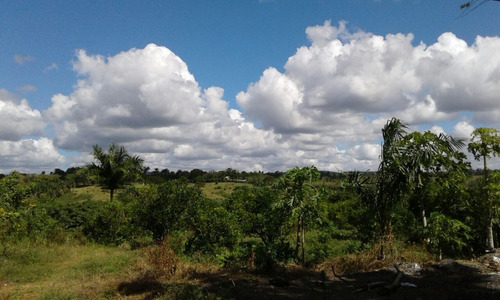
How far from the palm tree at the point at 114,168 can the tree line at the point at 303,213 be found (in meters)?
3.02

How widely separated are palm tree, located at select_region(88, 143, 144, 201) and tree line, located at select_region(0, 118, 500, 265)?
3.02m

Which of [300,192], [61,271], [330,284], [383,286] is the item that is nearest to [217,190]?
[61,271]

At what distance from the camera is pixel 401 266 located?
938 centimetres

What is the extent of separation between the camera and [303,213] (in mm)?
10312

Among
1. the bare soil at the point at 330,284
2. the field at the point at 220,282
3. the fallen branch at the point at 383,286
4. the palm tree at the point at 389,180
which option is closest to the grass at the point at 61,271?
the field at the point at 220,282

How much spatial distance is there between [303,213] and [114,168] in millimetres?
14548

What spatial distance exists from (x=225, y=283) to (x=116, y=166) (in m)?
14.9

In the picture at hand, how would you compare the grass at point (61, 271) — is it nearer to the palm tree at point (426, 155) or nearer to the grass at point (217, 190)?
the palm tree at point (426, 155)

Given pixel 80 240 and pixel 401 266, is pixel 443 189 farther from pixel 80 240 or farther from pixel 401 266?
pixel 80 240

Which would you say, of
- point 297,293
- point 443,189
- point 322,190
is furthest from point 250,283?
point 443,189

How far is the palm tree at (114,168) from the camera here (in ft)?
68.3

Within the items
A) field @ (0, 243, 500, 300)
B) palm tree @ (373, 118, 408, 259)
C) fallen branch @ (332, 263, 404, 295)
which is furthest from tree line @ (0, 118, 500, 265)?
fallen branch @ (332, 263, 404, 295)

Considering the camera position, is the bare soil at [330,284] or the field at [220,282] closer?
the bare soil at [330,284]

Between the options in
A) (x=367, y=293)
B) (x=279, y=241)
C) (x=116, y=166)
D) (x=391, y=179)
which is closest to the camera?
(x=367, y=293)
